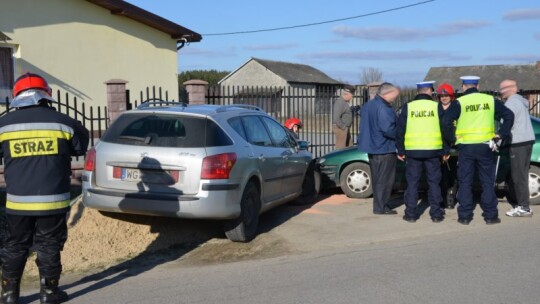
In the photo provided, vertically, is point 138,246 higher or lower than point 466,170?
lower

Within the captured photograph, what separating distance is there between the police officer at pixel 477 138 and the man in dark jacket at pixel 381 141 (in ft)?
2.87

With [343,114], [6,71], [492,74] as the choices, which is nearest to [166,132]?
[343,114]

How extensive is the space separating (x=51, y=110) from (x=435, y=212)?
522 cm

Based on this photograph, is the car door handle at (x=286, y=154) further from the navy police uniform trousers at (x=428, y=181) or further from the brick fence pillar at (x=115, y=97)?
the brick fence pillar at (x=115, y=97)

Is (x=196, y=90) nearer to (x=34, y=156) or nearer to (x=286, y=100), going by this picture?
(x=286, y=100)

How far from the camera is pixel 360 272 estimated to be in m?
5.86

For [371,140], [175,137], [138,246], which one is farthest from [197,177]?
[371,140]

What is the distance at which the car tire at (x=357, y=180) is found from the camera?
10.0m

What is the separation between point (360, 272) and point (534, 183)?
4591mm

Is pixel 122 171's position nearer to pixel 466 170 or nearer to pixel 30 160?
pixel 30 160

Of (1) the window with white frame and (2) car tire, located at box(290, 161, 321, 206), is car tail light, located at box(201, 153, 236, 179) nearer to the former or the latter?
(2) car tire, located at box(290, 161, 321, 206)

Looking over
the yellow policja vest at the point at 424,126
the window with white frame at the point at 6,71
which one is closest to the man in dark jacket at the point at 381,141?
the yellow policja vest at the point at 424,126

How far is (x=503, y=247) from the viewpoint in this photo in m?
6.71

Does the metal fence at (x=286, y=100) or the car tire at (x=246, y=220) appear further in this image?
the metal fence at (x=286, y=100)
